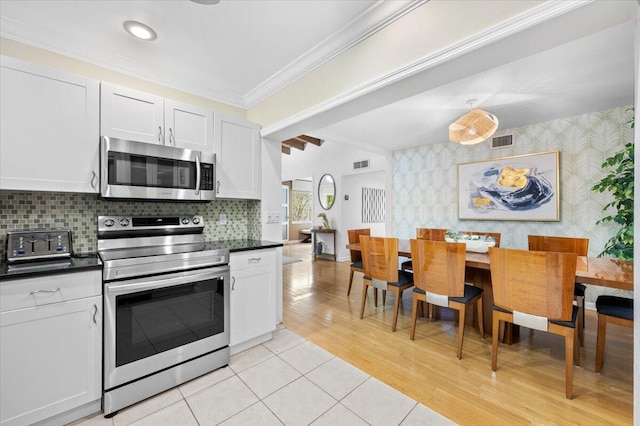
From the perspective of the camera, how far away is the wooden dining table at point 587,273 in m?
1.81

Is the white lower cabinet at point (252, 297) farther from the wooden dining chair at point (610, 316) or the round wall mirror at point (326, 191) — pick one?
the round wall mirror at point (326, 191)

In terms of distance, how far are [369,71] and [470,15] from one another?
628mm

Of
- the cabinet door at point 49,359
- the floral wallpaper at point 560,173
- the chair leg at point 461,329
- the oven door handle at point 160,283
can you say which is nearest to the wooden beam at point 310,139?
the floral wallpaper at point 560,173

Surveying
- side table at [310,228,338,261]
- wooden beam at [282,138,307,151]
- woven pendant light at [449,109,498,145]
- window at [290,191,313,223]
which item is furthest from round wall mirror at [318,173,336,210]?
woven pendant light at [449,109,498,145]

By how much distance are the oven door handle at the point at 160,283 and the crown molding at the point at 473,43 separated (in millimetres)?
1592

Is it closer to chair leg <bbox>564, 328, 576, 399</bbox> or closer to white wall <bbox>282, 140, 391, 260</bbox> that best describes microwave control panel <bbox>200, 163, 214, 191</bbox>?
chair leg <bbox>564, 328, 576, 399</bbox>

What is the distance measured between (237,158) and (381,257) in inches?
71.8

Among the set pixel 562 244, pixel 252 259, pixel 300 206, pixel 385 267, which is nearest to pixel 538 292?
pixel 385 267

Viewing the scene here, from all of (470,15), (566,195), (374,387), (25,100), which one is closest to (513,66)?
(470,15)

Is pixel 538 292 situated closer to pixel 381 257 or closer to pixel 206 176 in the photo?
pixel 381 257

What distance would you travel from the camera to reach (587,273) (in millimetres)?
1975

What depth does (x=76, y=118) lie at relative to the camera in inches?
72.2

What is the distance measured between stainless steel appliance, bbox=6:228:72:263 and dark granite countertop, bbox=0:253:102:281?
2.6 inches

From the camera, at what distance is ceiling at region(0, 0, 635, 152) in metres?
1.68
